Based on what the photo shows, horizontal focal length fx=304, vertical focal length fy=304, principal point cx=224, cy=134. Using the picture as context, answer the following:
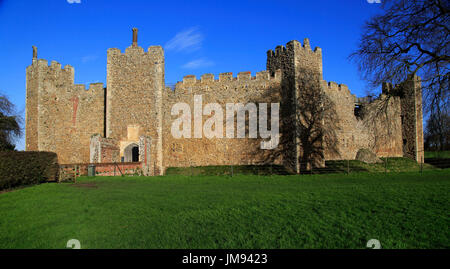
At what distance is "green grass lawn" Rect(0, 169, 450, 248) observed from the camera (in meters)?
5.12

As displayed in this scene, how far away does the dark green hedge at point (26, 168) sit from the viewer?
36.1 feet

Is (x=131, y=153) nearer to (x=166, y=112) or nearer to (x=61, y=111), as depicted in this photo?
(x=166, y=112)

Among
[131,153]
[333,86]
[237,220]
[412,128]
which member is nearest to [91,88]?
[131,153]

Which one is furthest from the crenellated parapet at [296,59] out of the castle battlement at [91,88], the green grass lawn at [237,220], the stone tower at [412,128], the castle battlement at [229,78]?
the castle battlement at [91,88]

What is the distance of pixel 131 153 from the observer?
77.8 ft

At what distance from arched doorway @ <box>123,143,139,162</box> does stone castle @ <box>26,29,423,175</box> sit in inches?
3.4

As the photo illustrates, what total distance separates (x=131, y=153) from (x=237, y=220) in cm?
1902

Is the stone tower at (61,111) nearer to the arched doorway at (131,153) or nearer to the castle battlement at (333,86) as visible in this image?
the arched doorway at (131,153)

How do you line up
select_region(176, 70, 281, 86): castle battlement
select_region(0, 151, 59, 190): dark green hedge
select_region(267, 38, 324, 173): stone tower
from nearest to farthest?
select_region(0, 151, 59, 190): dark green hedge, select_region(267, 38, 324, 173): stone tower, select_region(176, 70, 281, 86): castle battlement

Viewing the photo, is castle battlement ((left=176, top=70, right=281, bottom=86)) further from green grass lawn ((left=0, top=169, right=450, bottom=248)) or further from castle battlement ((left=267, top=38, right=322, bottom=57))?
green grass lawn ((left=0, top=169, right=450, bottom=248))

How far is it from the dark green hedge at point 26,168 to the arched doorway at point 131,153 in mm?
8523

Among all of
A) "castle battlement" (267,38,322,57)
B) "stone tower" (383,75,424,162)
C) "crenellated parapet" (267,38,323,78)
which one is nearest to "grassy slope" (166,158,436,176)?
"stone tower" (383,75,424,162)
